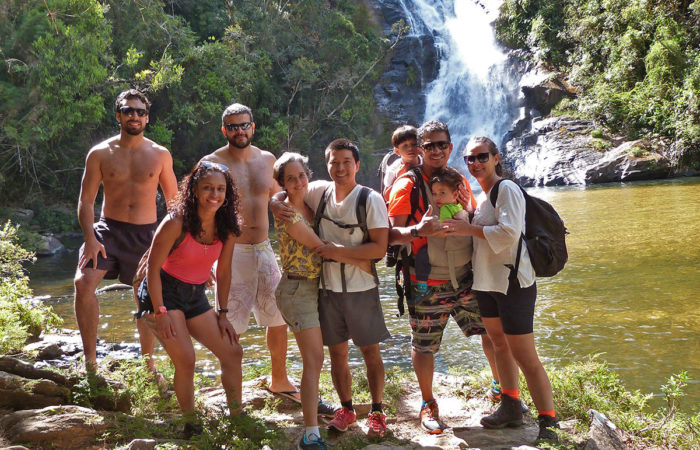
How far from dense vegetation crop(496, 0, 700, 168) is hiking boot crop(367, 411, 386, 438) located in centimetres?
2049

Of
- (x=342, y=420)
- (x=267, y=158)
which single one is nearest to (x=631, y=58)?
(x=267, y=158)

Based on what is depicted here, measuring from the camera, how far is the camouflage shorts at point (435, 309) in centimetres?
354

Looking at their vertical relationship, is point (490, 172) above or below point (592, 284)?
above

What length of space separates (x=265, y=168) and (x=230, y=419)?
1.97m

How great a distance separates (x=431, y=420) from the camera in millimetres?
3627

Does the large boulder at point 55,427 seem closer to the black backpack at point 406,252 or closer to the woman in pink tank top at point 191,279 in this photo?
the woman in pink tank top at point 191,279

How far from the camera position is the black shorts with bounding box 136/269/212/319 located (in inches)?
131

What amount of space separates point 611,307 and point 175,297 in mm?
5599

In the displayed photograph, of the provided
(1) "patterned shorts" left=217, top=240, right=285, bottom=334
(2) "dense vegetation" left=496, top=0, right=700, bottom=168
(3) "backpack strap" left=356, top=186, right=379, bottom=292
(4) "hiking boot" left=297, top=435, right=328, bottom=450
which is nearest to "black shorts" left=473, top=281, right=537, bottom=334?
(3) "backpack strap" left=356, top=186, right=379, bottom=292

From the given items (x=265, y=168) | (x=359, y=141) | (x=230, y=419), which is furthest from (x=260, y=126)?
(x=230, y=419)

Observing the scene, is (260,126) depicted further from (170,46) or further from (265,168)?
(265,168)

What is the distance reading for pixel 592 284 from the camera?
8.08 metres

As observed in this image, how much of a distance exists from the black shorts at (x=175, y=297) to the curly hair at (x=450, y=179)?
1.57 meters

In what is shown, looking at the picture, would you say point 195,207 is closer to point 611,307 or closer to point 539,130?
point 611,307
